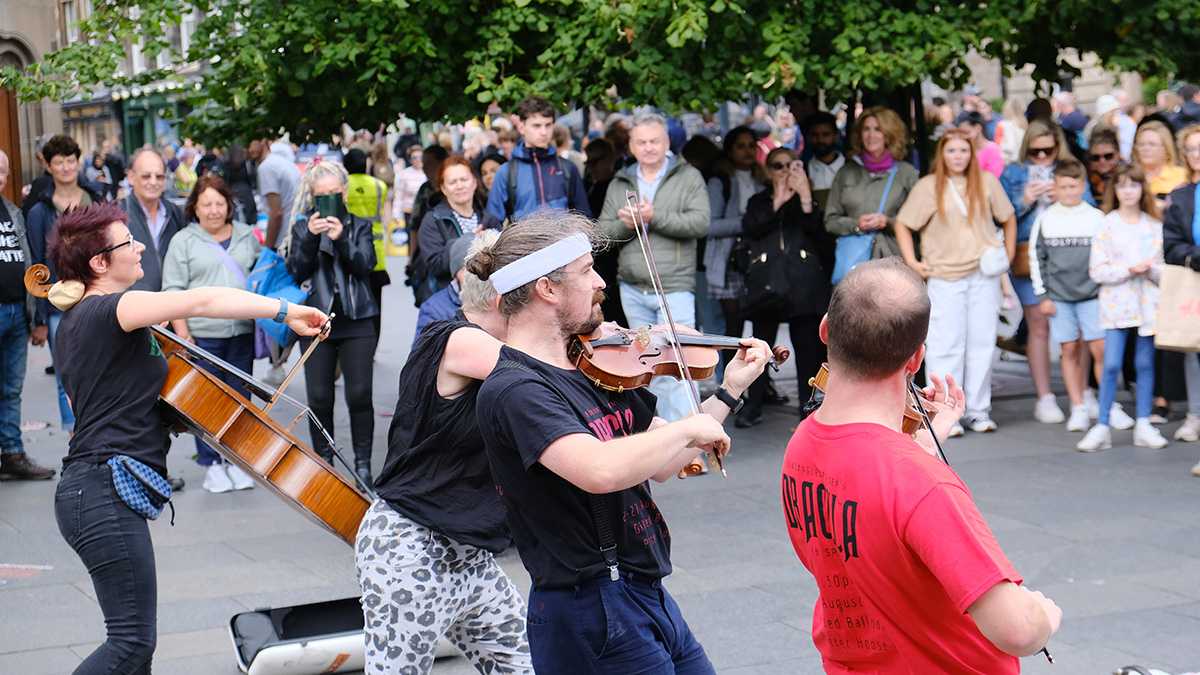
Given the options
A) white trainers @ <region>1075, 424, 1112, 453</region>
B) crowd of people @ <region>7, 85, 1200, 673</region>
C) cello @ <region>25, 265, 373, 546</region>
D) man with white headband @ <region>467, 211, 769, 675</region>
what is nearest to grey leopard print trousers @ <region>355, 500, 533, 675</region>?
crowd of people @ <region>7, 85, 1200, 673</region>

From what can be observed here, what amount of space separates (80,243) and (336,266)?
10.9ft

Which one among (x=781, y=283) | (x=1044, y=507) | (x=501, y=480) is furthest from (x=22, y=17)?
(x=501, y=480)

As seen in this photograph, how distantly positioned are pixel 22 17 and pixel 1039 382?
11.6 metres

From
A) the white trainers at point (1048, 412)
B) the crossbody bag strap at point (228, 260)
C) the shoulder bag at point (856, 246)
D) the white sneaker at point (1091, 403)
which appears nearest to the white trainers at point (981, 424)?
the white trainers at point (1048, 412)

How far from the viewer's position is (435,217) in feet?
23.9

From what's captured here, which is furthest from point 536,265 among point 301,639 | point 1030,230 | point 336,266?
point 1030,230

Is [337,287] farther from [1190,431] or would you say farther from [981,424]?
[1190,431]

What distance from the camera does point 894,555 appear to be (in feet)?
7.09

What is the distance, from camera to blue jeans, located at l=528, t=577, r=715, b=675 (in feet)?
8.93

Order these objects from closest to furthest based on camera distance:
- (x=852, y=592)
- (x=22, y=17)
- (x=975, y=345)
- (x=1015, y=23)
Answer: (x=852, y=592), (x=1015, y=23), (x=975, y=345), (x=22, y=17)

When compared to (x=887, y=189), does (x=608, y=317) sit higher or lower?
lower

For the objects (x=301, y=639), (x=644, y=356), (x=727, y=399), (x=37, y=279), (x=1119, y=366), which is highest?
(x=37, y=279)

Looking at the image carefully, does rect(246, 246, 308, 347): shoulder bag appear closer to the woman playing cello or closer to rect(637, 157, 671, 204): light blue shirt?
rect(637, 157, 671, 204): light blue shirt

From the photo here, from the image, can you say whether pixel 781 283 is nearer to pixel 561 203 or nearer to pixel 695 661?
pixel 561 203
